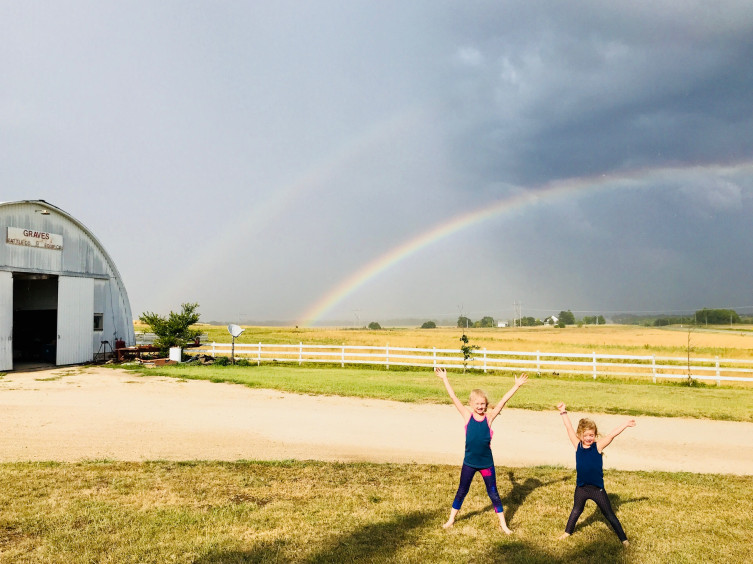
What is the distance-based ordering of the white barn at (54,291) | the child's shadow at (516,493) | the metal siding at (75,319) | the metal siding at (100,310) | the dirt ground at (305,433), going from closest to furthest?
the child's shadow at (516,493)
the dirt ground at (305,433)
the white barn at (54,291)
the metal siding at (75,319)
the metal siding at (100,310)

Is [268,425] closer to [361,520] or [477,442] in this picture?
[361,520]

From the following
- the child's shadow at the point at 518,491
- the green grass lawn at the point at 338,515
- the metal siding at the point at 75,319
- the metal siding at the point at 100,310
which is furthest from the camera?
the metal siding at the point at 100,310

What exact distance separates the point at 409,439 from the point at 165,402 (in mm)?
7159

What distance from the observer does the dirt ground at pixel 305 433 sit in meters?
8.39

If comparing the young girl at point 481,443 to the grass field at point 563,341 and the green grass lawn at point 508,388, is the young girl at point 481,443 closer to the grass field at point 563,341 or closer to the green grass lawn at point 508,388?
the green grass lawn at point 508,388

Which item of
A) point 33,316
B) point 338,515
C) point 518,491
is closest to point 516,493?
point 518,491

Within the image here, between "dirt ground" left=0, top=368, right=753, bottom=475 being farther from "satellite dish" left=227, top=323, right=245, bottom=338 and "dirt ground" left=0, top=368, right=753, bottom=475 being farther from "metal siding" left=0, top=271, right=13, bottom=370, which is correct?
"satellite dish" left=227, top=323, right=245, bottom=338

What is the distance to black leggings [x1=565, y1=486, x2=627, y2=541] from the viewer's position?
503 cm

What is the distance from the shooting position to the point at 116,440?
925 centimetres

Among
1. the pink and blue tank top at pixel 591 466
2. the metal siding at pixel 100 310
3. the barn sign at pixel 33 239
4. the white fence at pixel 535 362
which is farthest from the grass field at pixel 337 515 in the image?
the metal siding at pixel 100 310

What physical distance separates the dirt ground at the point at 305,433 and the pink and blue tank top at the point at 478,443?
119 inches

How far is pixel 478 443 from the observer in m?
5.23

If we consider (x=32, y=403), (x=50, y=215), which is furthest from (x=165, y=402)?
(x=50, y=215)

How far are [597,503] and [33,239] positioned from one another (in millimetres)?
24083
